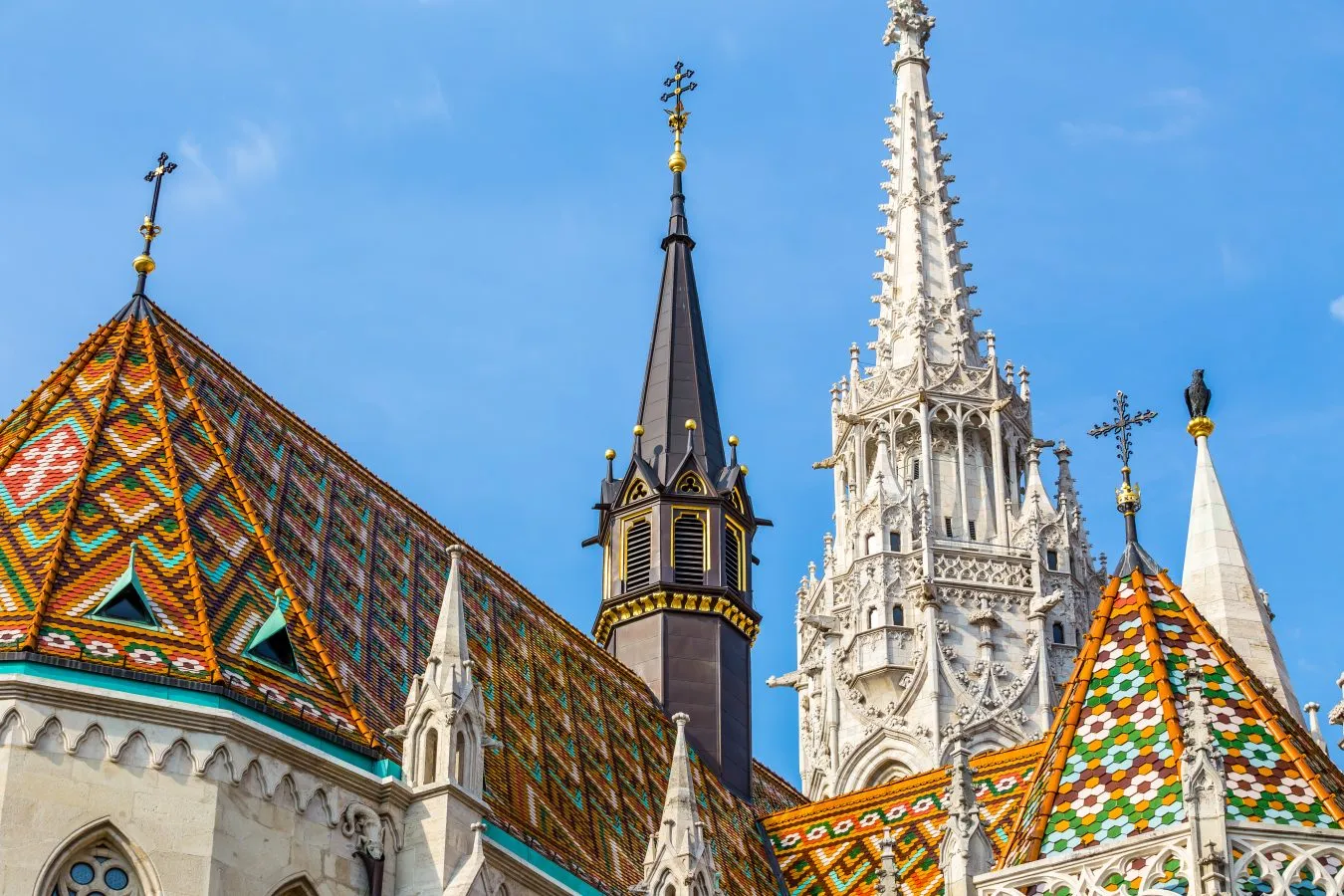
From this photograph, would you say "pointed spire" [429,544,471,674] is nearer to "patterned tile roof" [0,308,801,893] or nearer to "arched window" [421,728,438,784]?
"arched window" [421,728,438,784]

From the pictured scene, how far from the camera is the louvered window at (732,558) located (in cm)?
3030

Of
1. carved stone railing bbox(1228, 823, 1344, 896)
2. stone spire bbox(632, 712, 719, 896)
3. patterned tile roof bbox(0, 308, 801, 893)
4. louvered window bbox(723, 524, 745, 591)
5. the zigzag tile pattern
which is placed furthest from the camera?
louvered window bbox(723, 524, 745, 591)

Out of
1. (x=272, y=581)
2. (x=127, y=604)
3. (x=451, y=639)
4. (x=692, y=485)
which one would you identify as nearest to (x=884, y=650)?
(x=692, y=485)

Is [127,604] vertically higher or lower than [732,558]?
lower

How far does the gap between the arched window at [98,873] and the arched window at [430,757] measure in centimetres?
256

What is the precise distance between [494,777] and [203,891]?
14.4 feet

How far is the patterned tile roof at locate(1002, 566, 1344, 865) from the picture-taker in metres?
15.6

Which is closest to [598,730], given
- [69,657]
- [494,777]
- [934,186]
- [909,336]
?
[494,777]

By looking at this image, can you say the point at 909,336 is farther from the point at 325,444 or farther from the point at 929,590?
the point at 325,444

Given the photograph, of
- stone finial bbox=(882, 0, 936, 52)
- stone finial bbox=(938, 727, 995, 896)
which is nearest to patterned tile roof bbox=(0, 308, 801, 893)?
stone finial bbox=(938, 727, 995, 896)

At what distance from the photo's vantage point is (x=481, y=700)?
19391 millimetres

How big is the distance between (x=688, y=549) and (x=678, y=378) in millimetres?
2731

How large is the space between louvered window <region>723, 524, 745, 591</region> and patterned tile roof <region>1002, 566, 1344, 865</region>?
1232 centimetres

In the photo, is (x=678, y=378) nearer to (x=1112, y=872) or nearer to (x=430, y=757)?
(x=430, y=757)
